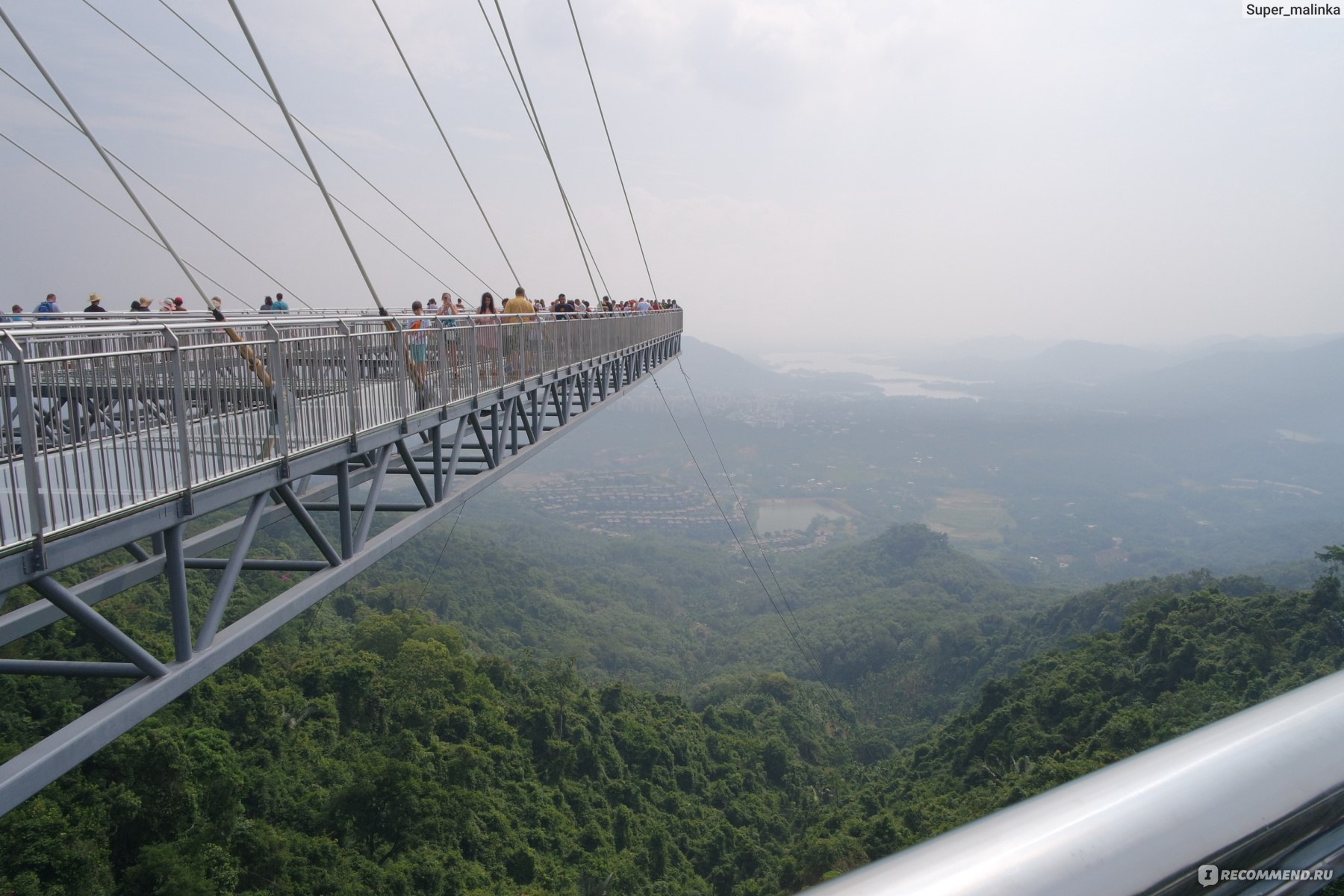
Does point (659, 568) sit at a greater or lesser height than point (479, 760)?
lesser

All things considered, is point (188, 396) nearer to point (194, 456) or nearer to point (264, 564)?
point (264, 564)

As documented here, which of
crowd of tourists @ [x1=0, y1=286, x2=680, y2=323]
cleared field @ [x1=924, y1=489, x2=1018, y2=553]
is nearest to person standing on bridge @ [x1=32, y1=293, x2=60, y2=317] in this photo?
crowd of tourists @ [x1=0, y1=286, x2=680, y2=323]

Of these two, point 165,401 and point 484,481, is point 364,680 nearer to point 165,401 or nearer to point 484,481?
point 484,481

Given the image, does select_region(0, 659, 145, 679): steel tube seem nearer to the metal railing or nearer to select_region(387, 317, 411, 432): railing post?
the metal railing

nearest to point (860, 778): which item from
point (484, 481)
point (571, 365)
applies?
point (571, 365)

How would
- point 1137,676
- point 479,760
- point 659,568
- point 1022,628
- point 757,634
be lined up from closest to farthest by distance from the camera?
point 479,760, point 1137,676, point 1022,628, point 757,634, point 659,568

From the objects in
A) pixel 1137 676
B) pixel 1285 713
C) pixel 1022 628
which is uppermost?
pixel 1285 713

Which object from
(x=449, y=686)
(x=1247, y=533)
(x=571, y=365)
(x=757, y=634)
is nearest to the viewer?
(x=571, y=365)

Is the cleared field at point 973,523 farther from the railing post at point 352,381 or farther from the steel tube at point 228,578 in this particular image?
the steel tube at point 228,578
